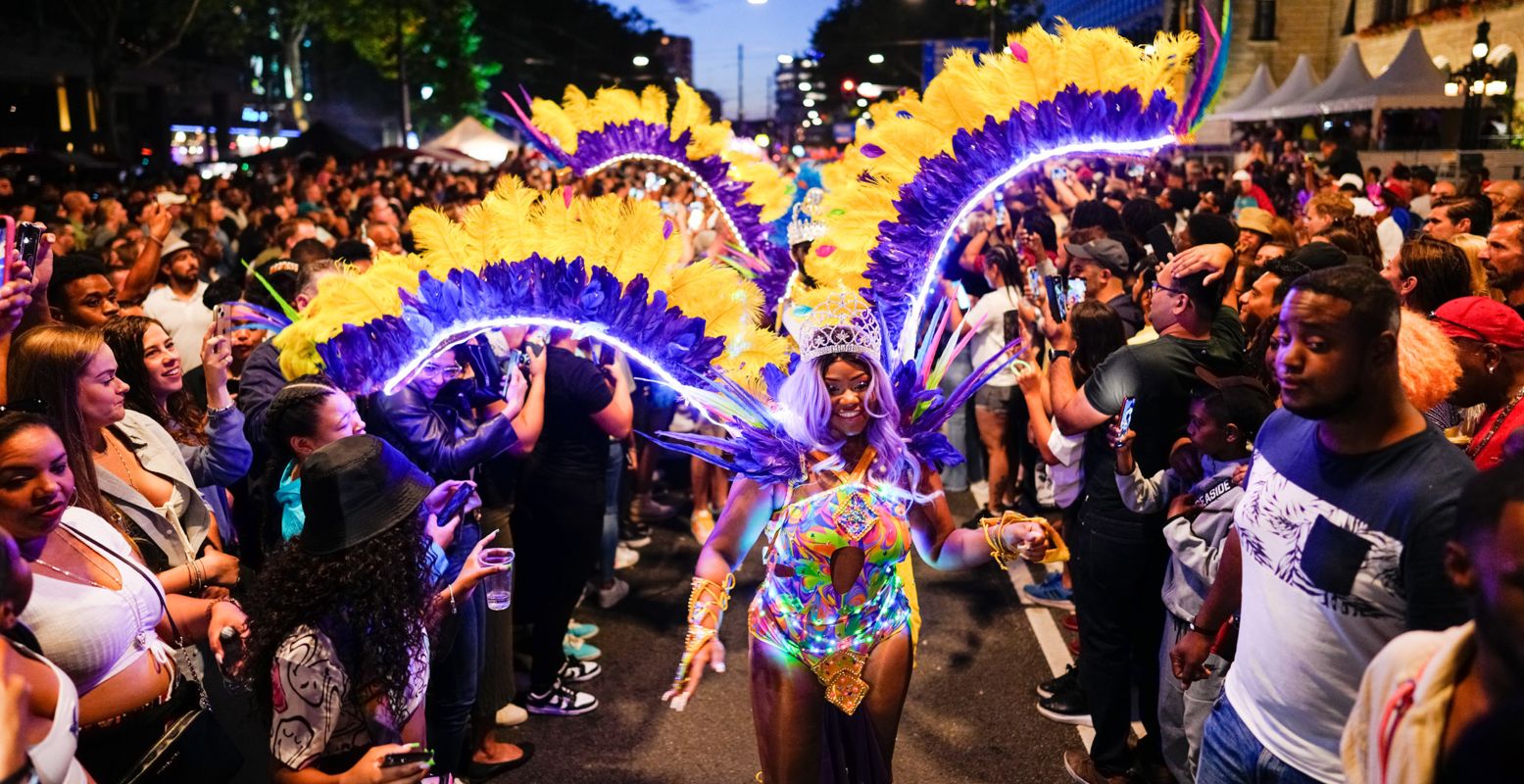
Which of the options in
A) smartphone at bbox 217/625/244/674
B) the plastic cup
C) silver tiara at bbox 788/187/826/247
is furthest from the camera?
silver tiara at bbox 788/187/826/247

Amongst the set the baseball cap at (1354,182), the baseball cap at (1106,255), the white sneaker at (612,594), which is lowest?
the white sneaker at (612,594)

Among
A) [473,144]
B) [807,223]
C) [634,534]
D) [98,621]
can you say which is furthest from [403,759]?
[473,144]

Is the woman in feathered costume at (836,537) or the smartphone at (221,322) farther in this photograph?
the smartphone at (221,322)

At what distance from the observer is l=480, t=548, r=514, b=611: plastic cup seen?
10.4 feet

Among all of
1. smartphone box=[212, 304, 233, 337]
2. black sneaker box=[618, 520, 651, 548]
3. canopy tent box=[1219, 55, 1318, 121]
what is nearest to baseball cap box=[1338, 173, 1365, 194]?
black sneaker box=[618, 520, 651, 548]

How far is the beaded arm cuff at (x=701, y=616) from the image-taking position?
3334 mm

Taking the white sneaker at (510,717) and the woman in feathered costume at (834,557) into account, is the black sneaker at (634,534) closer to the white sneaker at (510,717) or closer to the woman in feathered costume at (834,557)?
the white sneaker at (510,717)

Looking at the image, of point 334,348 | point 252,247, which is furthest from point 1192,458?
point 252,247

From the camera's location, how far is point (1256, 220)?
677 centimetres

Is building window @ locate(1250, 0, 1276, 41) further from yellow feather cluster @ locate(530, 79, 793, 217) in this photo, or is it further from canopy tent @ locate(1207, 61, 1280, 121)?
yellow feather cluster @ locate(530, 79, 793, 217)

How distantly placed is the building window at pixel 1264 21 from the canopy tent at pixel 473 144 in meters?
24.8

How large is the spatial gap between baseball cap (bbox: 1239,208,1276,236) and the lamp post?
47.8 ft

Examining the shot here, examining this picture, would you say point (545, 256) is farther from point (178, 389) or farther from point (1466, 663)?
point (1466, 663)

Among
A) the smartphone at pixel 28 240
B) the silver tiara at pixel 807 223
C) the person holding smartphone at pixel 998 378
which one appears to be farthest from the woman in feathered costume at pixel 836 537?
the silver tiara at pixel 807 223
